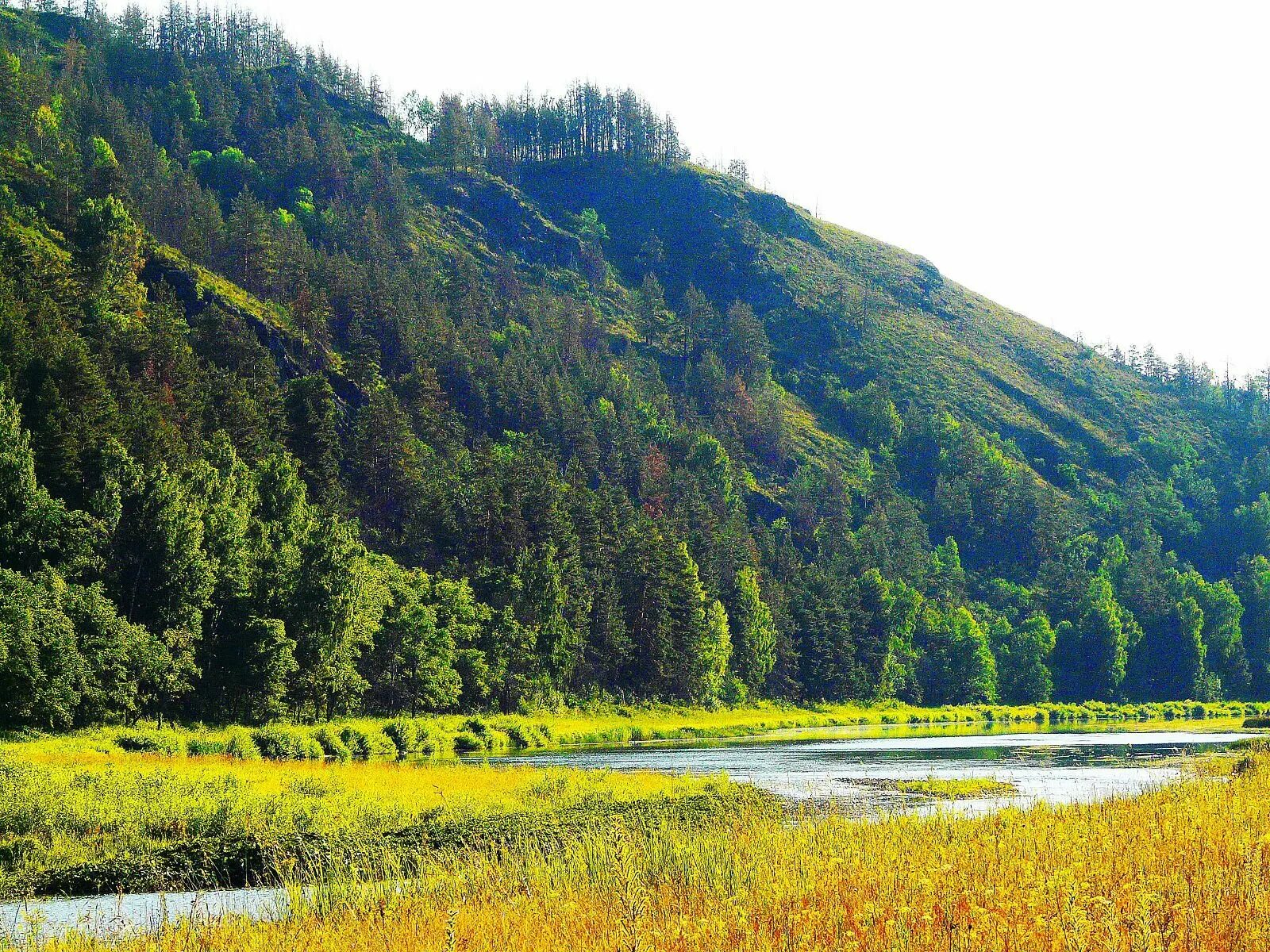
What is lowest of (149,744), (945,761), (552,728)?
(552,728)

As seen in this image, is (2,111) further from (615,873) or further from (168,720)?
(615,873)

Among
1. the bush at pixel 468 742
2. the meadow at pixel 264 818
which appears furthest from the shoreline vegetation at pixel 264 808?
the bush at pixel 468 742

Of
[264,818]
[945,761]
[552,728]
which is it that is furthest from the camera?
[552,728]

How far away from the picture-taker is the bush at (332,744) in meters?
66.5

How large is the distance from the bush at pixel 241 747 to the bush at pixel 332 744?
5.30 meters

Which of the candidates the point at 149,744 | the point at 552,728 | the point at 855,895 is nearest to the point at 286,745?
the point at 149,744

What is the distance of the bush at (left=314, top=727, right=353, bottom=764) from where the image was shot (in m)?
66.5

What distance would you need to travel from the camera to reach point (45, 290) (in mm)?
108688

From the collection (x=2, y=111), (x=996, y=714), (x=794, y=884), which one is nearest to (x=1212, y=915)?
(x=794, y=884)

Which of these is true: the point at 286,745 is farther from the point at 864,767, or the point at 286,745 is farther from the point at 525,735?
the point at 864,767

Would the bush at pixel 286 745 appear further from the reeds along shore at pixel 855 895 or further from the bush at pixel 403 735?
the reeds along shore at pixel 855 895

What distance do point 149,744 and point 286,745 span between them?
8195 mm

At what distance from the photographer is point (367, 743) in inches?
2788

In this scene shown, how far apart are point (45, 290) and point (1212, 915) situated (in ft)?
386
